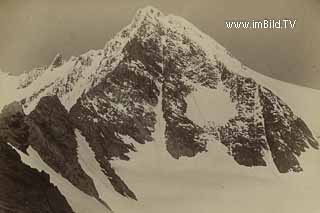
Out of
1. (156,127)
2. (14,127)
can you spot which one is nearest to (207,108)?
(156,127)

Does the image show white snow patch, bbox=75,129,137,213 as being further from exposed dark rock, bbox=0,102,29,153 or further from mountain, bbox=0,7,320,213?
exposed dark rock, bbox=0,102,29,153

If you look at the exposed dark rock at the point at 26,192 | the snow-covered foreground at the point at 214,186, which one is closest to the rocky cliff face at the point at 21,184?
the exposed dark rock at the point at 26,192

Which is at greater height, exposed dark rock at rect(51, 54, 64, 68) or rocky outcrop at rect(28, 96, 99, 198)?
exposed dark rock at rect(51, 54, 64, 68)

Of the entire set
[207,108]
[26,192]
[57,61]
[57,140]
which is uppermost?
[57,61]

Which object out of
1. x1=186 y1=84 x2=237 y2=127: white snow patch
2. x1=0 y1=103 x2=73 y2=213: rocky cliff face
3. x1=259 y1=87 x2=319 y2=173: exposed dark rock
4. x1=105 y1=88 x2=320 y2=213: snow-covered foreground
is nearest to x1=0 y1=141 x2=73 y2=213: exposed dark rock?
x1=0 y1=103 x2=73 y2=213: rocky cliff face

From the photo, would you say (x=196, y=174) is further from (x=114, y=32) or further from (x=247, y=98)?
(x=114, y=32)

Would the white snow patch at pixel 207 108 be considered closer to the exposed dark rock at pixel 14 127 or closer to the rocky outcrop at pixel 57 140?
the rocky outcrop at pixel 57 140

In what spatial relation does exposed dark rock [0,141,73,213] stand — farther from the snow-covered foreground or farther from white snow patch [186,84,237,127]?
white snow patch [186,84,237,127]

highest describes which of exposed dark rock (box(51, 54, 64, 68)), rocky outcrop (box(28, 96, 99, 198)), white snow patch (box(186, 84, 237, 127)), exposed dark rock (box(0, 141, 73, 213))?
exposed dark rock (box(51, 54, 64, 68))

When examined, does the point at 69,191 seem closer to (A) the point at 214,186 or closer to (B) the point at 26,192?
(B) the point at 26,192
